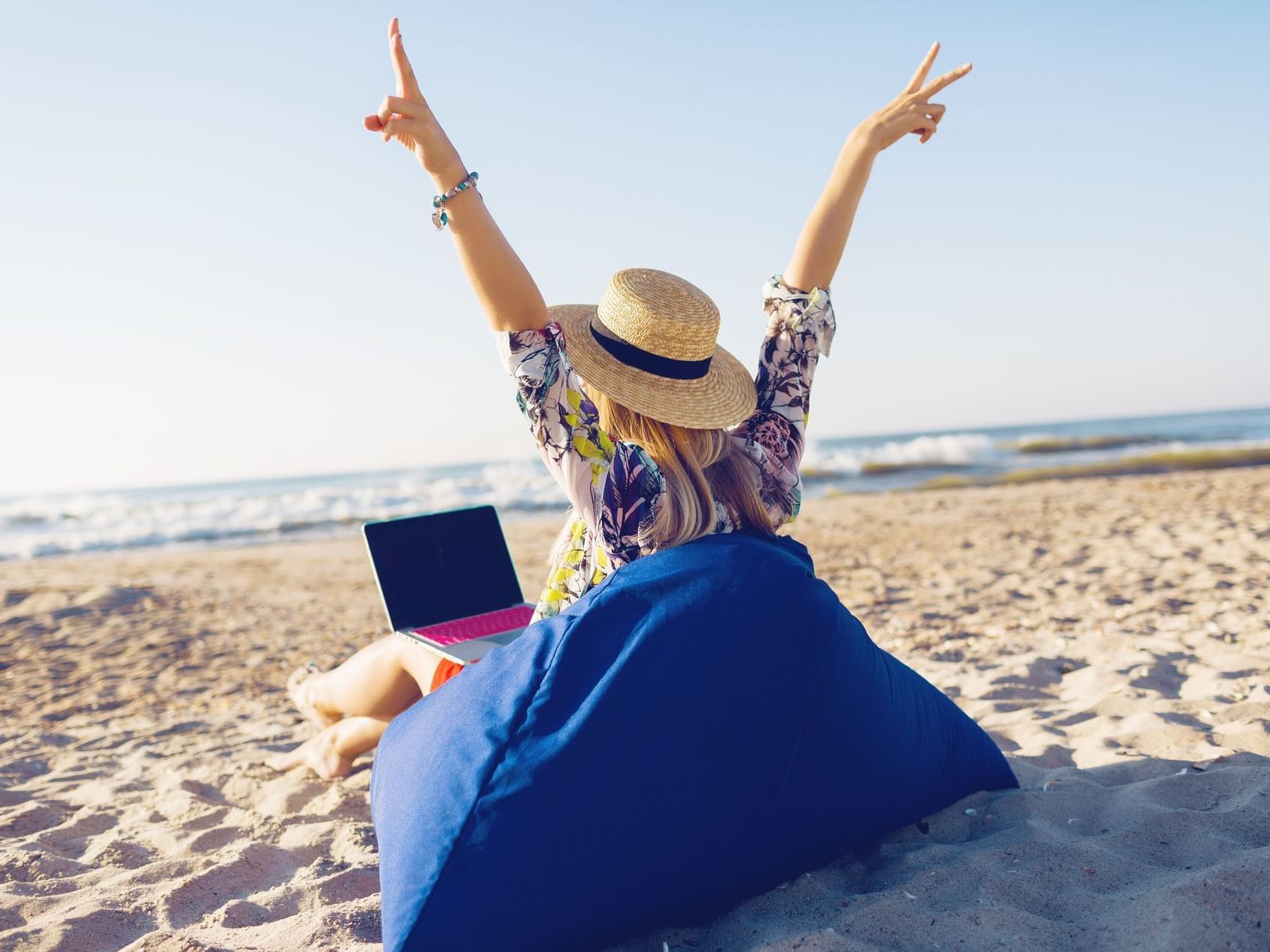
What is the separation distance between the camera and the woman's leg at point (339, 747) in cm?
324

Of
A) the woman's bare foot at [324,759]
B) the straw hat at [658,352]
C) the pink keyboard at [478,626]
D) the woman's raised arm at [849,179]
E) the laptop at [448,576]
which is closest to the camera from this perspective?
the straw hat at [658,352]

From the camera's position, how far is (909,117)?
8.74 ft

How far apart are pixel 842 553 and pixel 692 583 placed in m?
6.69

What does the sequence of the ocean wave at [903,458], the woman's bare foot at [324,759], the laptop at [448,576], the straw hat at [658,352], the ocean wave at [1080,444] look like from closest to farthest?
1. the straw hat at [658,352]
2. the laptop at [448,576]
3. the woman's bare foot at [324,759]
4. the ocean wave at [903,458]
5. the ocean wave at [1080,444]

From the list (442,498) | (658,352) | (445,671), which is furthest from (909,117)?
(442,498)

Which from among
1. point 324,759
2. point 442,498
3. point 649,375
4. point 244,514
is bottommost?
point 324,759

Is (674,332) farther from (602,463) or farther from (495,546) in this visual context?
(495,546)

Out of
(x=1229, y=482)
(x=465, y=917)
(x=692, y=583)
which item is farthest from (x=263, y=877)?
(x=1229, y=482)

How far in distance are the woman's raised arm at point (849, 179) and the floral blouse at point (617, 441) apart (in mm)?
72

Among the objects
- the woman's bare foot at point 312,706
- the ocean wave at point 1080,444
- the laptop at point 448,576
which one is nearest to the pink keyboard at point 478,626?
the laptop at point 448,576

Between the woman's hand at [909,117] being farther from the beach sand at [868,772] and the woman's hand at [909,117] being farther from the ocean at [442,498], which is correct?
the ocean at [442,498]

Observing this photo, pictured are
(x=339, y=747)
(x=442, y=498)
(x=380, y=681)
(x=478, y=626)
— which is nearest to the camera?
(x=380, y=681)

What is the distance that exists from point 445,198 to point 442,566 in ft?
5.71

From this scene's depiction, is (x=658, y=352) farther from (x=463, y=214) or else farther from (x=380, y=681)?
(x=380, y=681)
